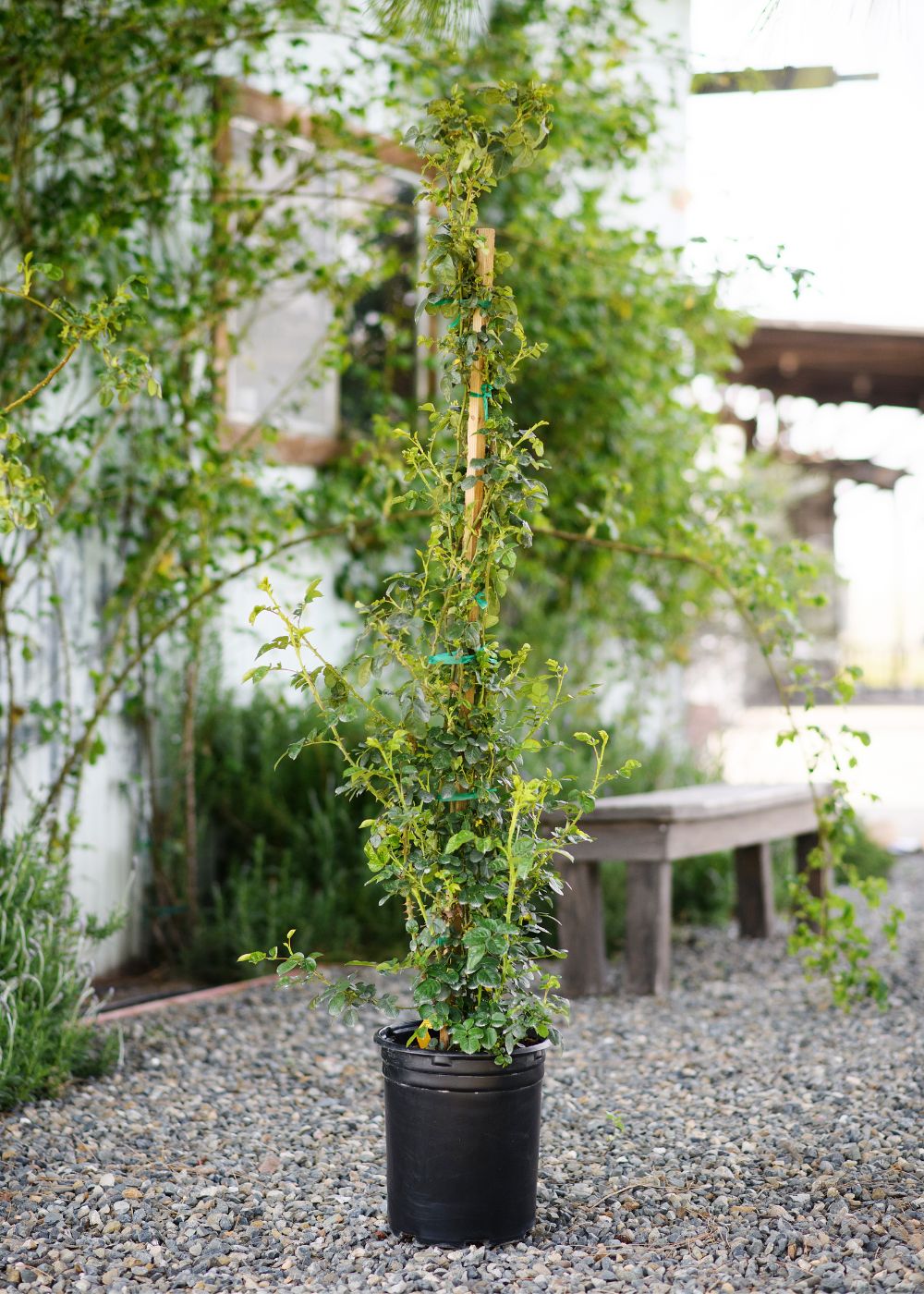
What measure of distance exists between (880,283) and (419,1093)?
7552 mm

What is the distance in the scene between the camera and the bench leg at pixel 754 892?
525 cm

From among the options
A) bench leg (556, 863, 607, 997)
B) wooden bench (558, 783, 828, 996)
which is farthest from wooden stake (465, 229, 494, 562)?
bench leg (556, 863, 607, 997)

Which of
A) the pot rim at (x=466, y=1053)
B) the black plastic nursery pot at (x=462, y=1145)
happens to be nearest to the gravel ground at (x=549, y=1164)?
the black plastic nursery pot at (x=462, y=1145)

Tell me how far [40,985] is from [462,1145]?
4.37 feet

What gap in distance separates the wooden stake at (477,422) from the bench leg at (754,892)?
3096mm

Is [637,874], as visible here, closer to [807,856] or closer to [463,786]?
[807,856]

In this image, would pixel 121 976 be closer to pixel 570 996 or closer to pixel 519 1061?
pixel 570 996

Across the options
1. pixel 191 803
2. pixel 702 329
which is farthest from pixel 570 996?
pixel 702 329

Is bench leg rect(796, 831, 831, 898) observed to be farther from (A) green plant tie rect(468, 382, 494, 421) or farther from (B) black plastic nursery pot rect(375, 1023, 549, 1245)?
(A) green plant tie rect(468, 382, 494, 421)

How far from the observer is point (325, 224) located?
15.0 feet

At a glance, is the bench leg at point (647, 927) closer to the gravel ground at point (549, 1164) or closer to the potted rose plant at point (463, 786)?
the gravel ground at point (549, 1164)

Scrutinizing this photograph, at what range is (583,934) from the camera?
4.31 metres

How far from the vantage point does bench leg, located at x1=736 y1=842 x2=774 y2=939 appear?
207 inches

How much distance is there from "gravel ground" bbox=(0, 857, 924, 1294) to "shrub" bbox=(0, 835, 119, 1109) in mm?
89
